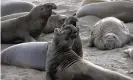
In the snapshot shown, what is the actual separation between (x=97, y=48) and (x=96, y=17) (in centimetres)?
225

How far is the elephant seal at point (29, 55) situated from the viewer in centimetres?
556

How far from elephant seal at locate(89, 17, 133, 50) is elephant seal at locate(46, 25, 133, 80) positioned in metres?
2.21

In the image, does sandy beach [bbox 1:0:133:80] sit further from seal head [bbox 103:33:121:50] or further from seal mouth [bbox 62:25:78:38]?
seal mouth [bbox 62:25:78:38]

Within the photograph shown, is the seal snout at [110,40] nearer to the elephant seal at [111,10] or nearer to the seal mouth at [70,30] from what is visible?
the elephant seal at [111,10]

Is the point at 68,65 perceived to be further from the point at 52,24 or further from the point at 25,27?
the point at 52,24

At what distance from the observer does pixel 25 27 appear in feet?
25.0

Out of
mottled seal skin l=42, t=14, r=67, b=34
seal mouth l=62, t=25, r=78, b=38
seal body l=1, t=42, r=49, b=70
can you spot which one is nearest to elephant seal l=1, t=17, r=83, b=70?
seal body l=1, t=42, r=49, b=70

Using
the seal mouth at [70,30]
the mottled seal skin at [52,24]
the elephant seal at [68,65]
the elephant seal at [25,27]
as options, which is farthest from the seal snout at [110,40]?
the seal mouth at [70,30]

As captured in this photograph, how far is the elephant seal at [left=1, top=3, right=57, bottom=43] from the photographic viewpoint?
757 centimetres

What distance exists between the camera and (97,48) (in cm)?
712

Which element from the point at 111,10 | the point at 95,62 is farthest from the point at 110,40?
the point at 111,10

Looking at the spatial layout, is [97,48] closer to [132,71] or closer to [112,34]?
[112,34]

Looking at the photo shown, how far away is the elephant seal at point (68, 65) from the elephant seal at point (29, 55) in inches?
21.3

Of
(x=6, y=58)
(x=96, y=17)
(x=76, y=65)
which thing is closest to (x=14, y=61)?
(x=6, y=58)
